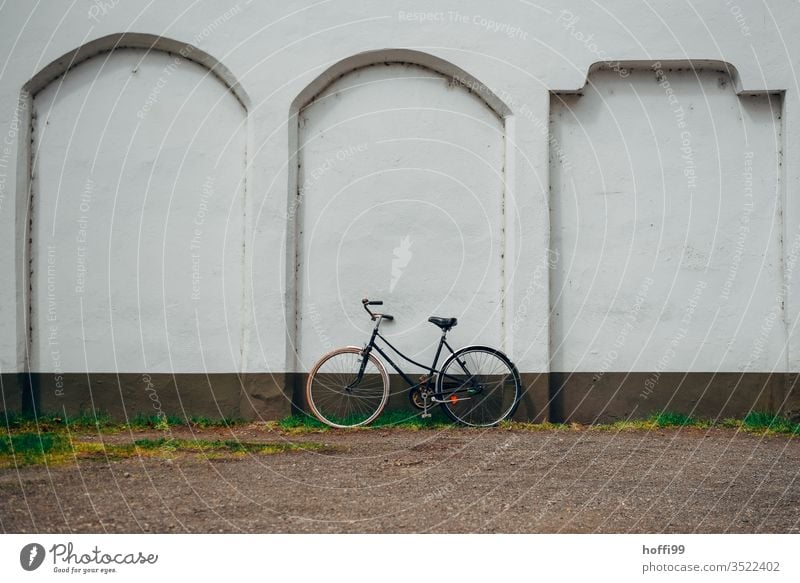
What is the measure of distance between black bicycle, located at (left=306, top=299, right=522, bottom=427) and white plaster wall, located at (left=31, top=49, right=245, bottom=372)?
1098 mm

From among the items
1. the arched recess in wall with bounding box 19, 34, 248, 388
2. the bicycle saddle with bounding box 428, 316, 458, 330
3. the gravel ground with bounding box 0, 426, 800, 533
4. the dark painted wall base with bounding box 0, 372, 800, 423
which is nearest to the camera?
the gravel ground with bounding box 0, 426, 800, 533

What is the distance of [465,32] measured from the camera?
9156mm

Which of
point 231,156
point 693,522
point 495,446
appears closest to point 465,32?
point 231,156

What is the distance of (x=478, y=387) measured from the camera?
8.95 meters

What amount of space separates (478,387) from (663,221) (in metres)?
2.77

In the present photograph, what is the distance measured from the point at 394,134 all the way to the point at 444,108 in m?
0.63

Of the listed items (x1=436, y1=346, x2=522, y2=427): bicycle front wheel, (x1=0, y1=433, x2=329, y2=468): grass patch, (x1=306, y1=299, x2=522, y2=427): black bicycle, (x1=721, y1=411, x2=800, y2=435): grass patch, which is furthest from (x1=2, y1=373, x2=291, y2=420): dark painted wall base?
(x1=721, y1=411, x2=800, y2=435): grass patch

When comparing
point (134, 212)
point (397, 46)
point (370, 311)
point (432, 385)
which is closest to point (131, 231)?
point (134, 212)

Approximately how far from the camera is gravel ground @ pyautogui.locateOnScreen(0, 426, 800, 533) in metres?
5.20

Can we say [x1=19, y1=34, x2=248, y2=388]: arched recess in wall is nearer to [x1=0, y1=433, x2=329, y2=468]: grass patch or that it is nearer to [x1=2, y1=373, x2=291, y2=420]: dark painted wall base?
[x1=2, y1=373, x2=291, y2=420]: dark painted wall base

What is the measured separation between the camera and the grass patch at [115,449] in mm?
6883

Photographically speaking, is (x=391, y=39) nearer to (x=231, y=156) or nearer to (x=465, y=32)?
(x=465, y=32)

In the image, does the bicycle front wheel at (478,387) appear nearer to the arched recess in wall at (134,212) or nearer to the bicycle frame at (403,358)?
the bicycle frame at (403,358)

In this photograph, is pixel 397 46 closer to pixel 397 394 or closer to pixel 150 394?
pixel 397 394
